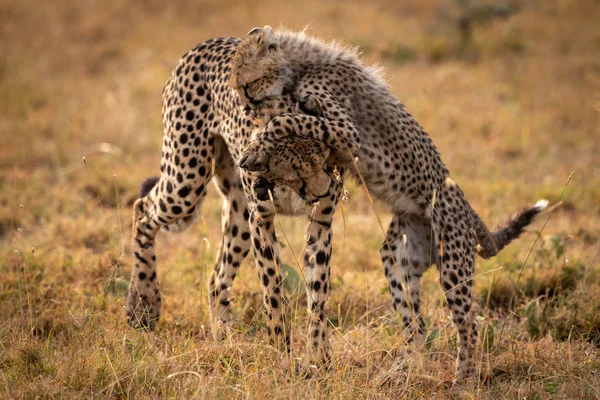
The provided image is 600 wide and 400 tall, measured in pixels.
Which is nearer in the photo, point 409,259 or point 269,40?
point 269,40

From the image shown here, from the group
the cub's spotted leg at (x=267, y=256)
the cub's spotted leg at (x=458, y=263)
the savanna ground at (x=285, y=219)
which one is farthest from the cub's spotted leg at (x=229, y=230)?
the cub's spotted leg at (x=458, y=263)

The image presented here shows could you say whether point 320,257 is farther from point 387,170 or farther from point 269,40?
point 269,40

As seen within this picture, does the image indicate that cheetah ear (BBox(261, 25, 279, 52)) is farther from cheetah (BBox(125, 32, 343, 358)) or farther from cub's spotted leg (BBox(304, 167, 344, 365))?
cub's spotted leg (BBox(304, 167, 344, 365))

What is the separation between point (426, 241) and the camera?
3.64 metres

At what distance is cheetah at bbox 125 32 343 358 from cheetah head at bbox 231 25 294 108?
0.04 m

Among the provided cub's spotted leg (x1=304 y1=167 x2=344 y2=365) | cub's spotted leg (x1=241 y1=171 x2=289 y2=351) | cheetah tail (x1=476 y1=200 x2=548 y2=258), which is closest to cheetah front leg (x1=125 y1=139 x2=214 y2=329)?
cub's spotted leg (x1=241 y1=171 x2=289 y2=351)

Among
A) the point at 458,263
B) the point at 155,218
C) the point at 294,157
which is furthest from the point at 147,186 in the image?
the point at 458,263

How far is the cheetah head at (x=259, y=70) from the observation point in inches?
129

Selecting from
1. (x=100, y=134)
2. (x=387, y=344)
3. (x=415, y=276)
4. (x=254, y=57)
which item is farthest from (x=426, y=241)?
(x=100, y=134)

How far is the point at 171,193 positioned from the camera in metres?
3.80

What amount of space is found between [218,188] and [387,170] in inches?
42.4

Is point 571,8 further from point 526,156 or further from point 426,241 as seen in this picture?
point 426,241

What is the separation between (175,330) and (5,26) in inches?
329

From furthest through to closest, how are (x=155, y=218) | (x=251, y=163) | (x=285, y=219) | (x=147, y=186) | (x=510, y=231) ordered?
(x=285, y=219)
(x=147, y=186)
(x=155, y=218)
(x=510, y=231)
(x=251, y=163)
